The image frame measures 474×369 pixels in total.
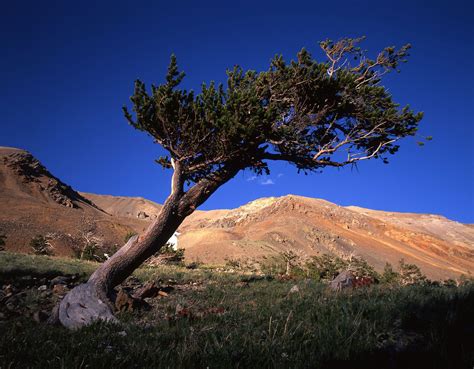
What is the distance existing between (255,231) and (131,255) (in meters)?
38.2

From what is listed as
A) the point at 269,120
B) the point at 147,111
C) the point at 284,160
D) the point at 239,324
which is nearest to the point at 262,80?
the point at 269,120

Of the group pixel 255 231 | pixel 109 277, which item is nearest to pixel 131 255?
pixel 109 277

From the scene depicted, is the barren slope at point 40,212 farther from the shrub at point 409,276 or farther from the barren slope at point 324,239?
the shrub at point 409,276

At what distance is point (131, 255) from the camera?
364 inches

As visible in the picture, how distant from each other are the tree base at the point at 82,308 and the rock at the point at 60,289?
2.92 m

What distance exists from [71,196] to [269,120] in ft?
225

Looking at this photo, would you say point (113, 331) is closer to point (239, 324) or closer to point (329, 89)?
point (239, 324)

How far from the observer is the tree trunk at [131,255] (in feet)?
22.6

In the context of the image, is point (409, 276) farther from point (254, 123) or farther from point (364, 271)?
point (254, 123)

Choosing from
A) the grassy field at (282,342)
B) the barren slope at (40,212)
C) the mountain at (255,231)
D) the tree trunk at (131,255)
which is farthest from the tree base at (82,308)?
the barren slope at (40,212)

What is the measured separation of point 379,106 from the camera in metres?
10.6

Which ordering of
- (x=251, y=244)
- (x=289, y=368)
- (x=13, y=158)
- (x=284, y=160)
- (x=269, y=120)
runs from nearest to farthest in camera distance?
1. (x=289, y=368)
2. (x=269, y=120)
3. (x=284, y=160)
4. (x=251, y=244)
5. (x=13, y=158)

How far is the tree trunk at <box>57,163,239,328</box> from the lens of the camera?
22.6ft

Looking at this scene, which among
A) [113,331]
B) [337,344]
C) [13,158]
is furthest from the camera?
[13,158]
